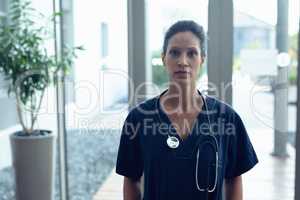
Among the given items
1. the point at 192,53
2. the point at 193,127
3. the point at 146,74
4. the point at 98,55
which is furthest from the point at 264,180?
the point at 192,53

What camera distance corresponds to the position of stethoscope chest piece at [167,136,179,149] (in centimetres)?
111

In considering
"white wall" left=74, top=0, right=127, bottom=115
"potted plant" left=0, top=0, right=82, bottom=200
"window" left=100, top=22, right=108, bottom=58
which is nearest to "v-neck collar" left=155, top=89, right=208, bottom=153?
"white wall" left=74, top=0, right=127, bottom=115

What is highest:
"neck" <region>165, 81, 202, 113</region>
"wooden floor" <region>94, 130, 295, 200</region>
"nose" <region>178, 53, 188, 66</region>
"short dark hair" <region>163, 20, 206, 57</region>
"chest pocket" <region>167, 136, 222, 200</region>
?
"short dark hair" <region>163, 20, 206, 57</region>

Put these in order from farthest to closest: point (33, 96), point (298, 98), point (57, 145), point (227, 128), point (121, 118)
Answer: point (57, 145)
point (33, 96)
point (121, 118)
point (298, 98)
point (227, 128)

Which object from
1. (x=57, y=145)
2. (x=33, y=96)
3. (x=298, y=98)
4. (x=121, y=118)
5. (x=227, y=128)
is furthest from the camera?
(x=57, y=145)

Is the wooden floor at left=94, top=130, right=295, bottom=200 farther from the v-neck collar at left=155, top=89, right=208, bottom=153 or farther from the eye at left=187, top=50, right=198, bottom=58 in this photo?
the eye at left=187, top=50, right=198, bottom=58

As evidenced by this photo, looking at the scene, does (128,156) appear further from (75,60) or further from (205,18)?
(75,60)

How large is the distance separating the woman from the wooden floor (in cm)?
118

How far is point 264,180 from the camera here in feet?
8.64

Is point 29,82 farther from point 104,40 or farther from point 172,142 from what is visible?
point 172,142

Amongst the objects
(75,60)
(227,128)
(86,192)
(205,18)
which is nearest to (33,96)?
(75,60)

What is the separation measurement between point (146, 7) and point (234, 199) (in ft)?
4.49

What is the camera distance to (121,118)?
2.30 m

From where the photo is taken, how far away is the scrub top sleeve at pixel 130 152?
3.87 ft
